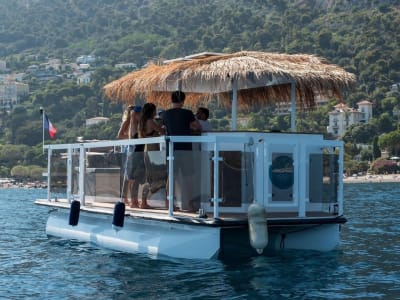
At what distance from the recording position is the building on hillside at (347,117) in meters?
134

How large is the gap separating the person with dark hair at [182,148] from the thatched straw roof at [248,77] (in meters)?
0.63

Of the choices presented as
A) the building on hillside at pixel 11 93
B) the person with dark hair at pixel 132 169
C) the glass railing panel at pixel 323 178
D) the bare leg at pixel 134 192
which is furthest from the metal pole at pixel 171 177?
the building on hillside at pixel 11 93

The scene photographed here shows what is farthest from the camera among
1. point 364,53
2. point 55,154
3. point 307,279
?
point 364,53

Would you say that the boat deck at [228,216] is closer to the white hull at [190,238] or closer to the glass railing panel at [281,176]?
the white hull at [190,238]

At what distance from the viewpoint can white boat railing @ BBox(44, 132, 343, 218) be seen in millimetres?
11297

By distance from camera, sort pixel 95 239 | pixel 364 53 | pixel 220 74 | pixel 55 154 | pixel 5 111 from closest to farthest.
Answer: pixel 220 74
pixel 95 239
pixel 55 154
pixel 364 53
pixel 5 111

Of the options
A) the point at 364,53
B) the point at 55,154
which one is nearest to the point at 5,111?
the point at 364,53

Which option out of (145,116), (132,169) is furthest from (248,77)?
(132,169)

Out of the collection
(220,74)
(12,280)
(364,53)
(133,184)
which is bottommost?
(12,280)

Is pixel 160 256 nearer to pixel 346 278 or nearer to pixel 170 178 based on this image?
pixel 170 178

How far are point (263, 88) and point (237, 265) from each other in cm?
416

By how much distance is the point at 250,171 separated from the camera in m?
11.5

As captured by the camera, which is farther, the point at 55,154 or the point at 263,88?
the point at 55,154

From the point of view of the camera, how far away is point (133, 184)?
12578 millimetres
